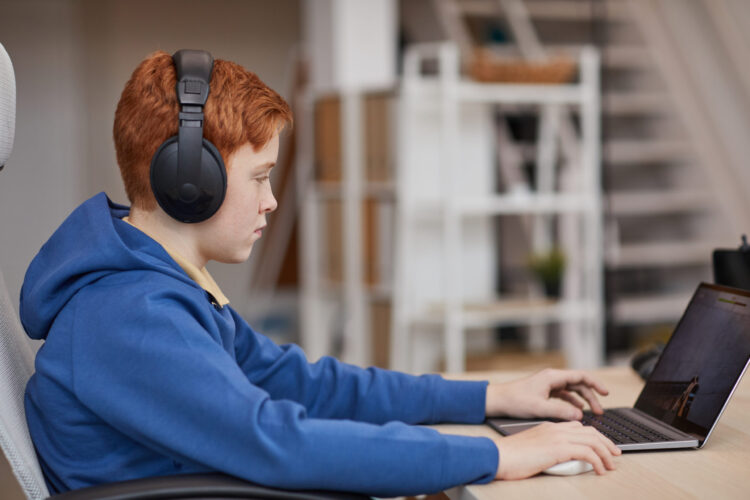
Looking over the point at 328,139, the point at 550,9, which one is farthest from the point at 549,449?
the point at 550,9

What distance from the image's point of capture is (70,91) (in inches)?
207

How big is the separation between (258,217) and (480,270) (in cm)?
241

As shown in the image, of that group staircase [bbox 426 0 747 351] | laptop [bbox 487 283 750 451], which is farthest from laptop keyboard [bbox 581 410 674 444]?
staircase [bbox 426 0 747 351]

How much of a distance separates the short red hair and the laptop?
0.48 metres

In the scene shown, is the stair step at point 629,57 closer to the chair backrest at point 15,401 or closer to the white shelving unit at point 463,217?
the white shelving unit at point 463,217

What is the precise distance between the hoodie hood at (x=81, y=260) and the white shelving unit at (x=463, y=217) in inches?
83.1

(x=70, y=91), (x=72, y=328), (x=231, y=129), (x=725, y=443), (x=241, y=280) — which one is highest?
(x=70, y=91)

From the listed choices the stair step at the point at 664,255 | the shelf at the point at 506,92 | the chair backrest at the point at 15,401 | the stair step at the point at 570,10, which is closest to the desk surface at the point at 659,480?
the chair backrest at the point at 15,401

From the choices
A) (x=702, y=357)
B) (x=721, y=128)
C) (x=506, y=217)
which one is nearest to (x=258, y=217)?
(x=702, y=357)

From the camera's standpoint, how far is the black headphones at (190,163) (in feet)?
3.06

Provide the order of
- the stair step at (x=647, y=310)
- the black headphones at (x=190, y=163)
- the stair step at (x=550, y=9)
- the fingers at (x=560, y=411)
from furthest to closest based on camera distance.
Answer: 1. the stair step at (x=550, y=9)
2. the stair step at (x=647, y=310)
3. the fingers at (x=560, y=411)
4. the black headphones at (x=190, y=163)

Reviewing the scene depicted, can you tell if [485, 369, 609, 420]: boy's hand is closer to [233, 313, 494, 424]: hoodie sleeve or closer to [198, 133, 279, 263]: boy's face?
[233, 313, 494, 424]: hoodie sleeve

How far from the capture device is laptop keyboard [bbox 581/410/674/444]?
3.39 feet

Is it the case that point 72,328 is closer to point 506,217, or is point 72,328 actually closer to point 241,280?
point 506,217
